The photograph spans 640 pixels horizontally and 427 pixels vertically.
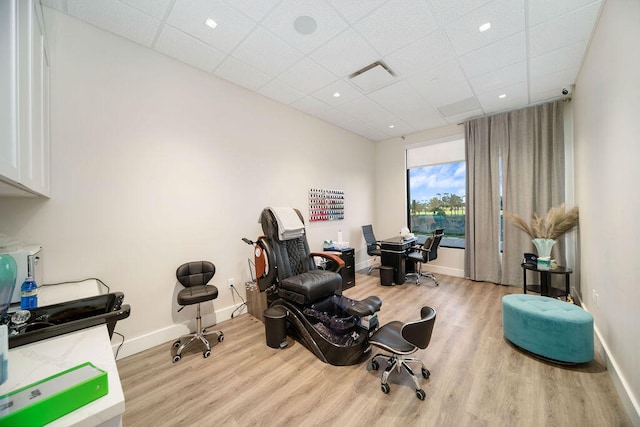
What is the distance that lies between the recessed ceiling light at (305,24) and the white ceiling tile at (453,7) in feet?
3.34

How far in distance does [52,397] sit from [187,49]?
2.97 m

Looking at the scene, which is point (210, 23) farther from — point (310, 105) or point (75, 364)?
point (75, 364)

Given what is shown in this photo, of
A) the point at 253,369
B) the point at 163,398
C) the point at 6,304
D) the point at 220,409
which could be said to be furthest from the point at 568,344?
the point at 6,304

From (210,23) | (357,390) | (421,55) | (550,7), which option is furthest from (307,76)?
(357,390)

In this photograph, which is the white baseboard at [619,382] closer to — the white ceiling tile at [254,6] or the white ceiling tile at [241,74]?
the white ceiling tile at [254,6]

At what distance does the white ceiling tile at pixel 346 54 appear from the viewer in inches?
94.2

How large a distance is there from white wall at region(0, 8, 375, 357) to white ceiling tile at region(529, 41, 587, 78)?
11.0ft

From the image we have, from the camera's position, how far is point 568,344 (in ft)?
6.72

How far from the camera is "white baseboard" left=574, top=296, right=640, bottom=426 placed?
59.9 inches

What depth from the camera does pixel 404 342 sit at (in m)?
1.94

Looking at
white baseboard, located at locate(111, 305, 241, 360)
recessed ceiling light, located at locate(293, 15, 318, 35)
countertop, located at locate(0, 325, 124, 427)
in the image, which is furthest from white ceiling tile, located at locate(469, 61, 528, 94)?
white baseboard, located at locate(111, 305, 241, 360)

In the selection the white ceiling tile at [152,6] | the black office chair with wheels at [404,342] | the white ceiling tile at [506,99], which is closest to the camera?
the black office chair with wheels at [404,342]

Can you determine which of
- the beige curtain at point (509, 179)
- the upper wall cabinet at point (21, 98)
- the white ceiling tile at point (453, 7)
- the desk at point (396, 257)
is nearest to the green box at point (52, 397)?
the upper wall cabinet at point (21, 98)

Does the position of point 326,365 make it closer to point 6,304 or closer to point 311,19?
point 6,304
